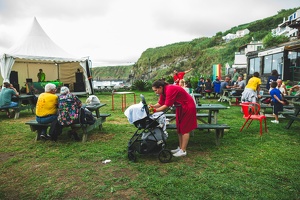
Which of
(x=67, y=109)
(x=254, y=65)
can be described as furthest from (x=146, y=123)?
(x=254, y=65)

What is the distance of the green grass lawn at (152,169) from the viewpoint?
2734mm

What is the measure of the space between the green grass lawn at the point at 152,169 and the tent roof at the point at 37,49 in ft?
31.1

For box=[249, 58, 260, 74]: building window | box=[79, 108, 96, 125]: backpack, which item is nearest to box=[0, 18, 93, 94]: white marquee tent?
box=[79, 108, 96, 125]: backpack

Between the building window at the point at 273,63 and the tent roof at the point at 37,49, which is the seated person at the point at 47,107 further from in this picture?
the building window at the point at 273,63

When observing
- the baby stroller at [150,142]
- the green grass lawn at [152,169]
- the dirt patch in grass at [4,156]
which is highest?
the baby stroller at [150,142]

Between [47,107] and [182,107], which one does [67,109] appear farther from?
[182,107]

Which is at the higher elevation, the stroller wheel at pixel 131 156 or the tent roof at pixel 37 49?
the tent roof at pixel 37 49

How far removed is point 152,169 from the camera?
3406 mm

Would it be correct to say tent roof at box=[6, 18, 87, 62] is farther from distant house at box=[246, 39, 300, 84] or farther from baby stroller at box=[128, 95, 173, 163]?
distant house at box=[246, 39, 300, 84]

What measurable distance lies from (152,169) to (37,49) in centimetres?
1372

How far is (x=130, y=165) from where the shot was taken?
141 inches

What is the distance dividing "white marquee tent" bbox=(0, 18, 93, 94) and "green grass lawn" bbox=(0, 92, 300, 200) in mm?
9123

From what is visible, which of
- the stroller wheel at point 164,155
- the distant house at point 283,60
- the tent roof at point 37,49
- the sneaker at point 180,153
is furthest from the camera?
the tent roof at point 37,49

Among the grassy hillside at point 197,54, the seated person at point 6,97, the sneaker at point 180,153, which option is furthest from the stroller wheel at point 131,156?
the grassy hillside at point 197,54
